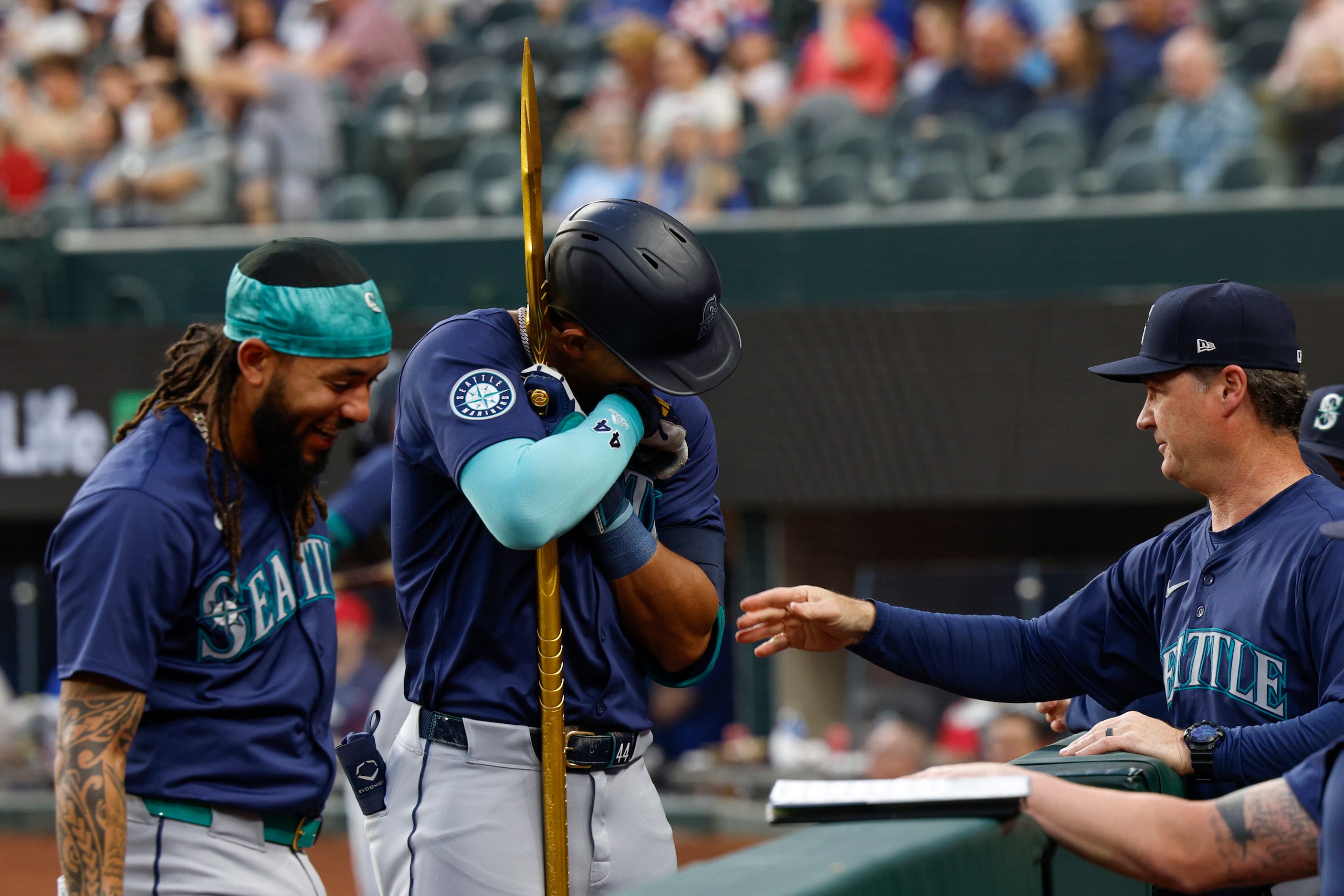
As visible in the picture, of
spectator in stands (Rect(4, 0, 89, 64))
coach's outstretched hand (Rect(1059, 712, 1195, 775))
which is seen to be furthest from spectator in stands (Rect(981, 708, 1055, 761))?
spectator in stands (Rect(4, 0, 89, 64))

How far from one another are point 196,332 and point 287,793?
2.79ft

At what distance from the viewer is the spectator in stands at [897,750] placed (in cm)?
754

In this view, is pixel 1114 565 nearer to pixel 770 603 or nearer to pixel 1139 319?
pixel 770 603

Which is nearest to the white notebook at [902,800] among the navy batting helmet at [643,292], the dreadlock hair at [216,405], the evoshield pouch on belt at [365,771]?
the navy batting helmet at [643,292]

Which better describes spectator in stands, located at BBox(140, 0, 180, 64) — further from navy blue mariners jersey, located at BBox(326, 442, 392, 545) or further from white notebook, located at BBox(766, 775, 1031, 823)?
white notebook, located at BBox(766, 775, 1031, 823)

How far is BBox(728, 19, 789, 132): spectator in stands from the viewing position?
9.47 meters

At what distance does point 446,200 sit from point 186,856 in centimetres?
690

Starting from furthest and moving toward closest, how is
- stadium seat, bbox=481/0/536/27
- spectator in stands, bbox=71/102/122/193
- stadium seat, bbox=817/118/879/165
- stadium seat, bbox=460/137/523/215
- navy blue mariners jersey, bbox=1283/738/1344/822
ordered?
stadium seat, bbox=481/0/536/27 → spectator in stands, bbox=71/102/122/193 → stadium seat, bbox=460/137/523/215 → stadium seat, bbox=817/118/879/165 → navy blue mariners jersey, bbox=1283/738/1344/822

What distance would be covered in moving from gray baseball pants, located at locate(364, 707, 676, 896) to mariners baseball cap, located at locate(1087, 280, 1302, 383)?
1.26 metres

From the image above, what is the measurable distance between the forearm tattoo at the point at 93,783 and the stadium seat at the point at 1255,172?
664cm

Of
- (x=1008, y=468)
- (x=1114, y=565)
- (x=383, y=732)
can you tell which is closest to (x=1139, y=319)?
(x=1008, y=468)

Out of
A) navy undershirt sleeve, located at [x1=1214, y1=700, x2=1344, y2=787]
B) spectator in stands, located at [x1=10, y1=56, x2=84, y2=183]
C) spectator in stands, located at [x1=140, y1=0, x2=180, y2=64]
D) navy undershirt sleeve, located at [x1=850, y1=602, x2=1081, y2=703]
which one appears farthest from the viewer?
spectator in stands, located at [x1=140, y1=0, x2=180, y2=64]

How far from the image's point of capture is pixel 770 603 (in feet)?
9.80

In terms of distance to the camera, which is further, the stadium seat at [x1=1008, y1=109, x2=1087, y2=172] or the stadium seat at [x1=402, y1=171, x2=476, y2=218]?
the stadium seat at [x1=402, y1=171, x2=476, y2=218]
